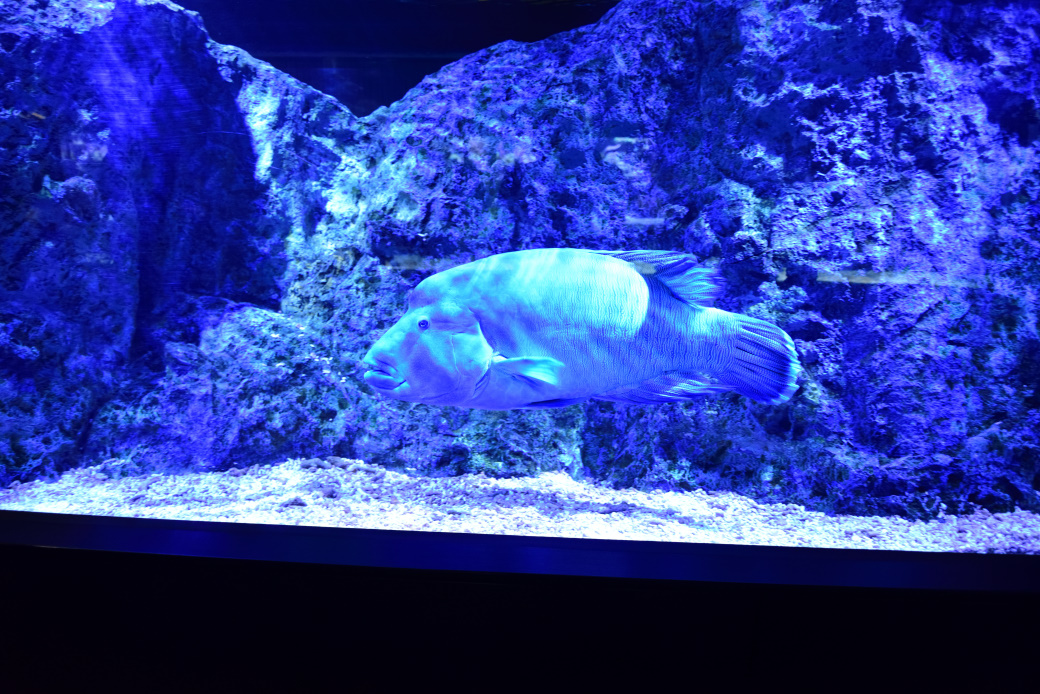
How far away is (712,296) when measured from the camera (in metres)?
1.97

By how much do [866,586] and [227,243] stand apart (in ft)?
9.24

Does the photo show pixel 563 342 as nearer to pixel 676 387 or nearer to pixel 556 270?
pixel 556 270

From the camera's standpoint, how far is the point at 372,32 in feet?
8.69

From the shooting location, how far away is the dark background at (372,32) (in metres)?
2.56

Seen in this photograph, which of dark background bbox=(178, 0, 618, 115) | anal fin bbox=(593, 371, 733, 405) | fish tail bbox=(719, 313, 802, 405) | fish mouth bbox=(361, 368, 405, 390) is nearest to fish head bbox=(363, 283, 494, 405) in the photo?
fish mouth bbox=(361, 368, 405, 390)

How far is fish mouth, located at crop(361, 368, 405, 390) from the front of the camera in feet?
5.88

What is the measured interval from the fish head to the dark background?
1.40 m

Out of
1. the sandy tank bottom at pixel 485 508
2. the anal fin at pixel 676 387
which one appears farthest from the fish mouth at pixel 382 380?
the anal fin at pixel 676 387

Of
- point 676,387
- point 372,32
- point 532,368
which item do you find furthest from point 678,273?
point 372,32

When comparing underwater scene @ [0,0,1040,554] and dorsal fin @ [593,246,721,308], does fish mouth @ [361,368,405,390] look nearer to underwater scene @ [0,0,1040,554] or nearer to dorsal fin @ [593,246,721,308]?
underwater scene @ [0,0,1040,554]

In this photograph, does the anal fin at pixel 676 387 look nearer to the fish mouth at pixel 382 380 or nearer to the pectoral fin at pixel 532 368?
the pectoral fin at pixel 532 368

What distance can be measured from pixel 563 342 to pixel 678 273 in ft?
1.49

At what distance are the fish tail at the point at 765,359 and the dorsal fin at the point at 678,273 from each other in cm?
13

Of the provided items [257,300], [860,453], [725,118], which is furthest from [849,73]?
[257,300]
